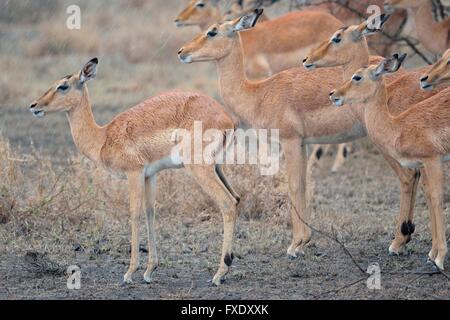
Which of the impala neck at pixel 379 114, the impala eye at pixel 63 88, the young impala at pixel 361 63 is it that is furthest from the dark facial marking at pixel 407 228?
the impala eye at pixel 63 88

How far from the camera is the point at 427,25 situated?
10.4 meters

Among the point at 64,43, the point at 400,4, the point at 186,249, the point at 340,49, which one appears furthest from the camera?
the point at 64,43

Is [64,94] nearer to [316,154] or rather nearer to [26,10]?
[316,154]

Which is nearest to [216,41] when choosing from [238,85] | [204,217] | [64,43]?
[238,85]

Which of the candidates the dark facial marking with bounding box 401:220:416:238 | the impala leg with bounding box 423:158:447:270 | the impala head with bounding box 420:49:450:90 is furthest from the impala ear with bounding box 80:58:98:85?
the dark facial marking with bounding box 401:220:416:238

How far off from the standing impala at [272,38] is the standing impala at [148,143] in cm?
390

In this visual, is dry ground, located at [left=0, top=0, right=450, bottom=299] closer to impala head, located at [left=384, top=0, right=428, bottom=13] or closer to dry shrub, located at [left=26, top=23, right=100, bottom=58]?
impala head, located at [left=384, top=0, right=428, bottom=13]

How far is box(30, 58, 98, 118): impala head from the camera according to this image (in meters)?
7.64

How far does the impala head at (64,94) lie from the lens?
7.64 m

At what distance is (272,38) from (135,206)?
461 centimetres

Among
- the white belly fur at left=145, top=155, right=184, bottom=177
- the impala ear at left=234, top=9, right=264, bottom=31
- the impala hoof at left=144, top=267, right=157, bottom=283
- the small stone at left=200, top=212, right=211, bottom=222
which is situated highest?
the impala ear at left=234, top=9, right=264, bottom=31

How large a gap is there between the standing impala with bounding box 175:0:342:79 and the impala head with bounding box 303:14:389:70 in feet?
10.6

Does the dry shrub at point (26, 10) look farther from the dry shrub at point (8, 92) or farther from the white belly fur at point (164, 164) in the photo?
the white belly fur at point (164, 164)
